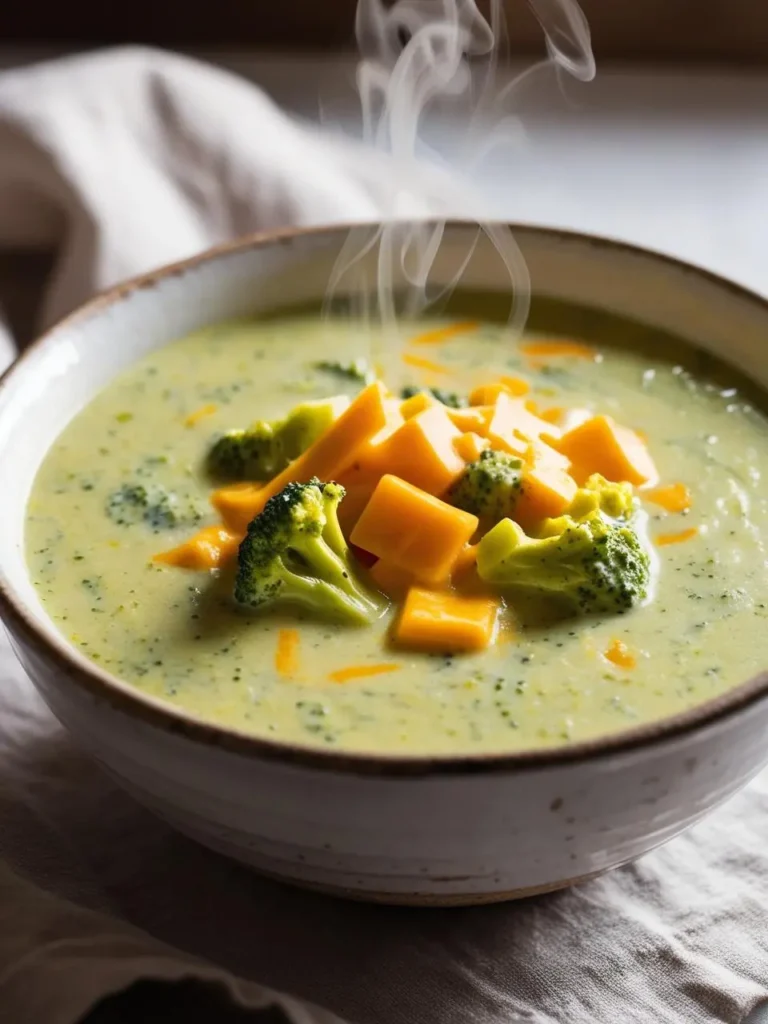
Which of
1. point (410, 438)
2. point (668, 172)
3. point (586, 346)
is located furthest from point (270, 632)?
point (668, 172)

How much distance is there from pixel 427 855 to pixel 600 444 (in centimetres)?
88

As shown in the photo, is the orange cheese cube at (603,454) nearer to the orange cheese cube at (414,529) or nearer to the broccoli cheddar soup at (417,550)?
the broccoli cheddar soup at (417,550)

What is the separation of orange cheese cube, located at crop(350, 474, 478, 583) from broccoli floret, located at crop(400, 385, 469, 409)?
1.54 feet

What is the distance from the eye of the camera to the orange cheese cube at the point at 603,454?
90.1 inches

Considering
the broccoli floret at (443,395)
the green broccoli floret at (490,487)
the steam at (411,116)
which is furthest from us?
the steam at (411,116)

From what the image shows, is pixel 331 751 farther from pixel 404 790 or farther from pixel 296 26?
pixel 296 26

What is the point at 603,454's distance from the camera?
7.53 feet

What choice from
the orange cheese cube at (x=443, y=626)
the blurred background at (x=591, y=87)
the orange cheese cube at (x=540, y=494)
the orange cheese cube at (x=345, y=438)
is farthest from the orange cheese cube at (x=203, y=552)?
the blurred background at (x=591, y=87)

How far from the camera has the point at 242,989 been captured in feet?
5.95

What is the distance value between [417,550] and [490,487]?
17 centimetres

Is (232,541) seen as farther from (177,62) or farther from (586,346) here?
(177,62)

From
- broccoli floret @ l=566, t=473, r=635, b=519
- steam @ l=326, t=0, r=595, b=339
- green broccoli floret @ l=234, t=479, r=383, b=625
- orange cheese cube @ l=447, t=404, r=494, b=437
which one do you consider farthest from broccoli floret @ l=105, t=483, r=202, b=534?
steam @ l=326, t=0, r=595, b=339

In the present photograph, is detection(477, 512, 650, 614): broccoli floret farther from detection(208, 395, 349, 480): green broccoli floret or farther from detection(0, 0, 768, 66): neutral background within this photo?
detection(0, 0, 768, 66): neutral background

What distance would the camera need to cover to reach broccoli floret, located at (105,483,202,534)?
7.30 ft
